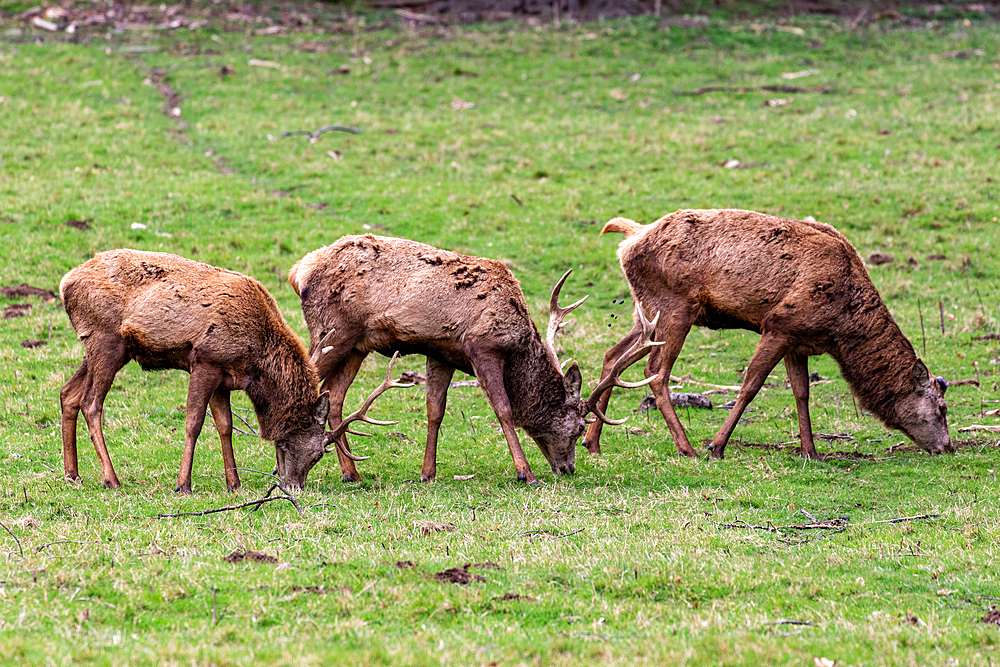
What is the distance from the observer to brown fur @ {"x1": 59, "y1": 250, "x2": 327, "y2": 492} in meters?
9.51

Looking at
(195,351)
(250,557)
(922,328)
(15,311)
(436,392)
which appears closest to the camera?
(250,557)

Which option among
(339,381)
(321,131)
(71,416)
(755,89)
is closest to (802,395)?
(339,381)

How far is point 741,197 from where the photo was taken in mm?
20891

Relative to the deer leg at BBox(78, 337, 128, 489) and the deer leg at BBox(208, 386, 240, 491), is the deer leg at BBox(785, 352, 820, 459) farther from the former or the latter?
the deer leg at BBox(78, 337, 128, 489)

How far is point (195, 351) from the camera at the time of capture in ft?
31.1

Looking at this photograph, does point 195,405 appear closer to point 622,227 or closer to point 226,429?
point 226,429

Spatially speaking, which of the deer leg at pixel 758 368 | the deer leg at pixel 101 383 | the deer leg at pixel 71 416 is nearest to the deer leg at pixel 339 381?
the deer leg at pixel 101 383

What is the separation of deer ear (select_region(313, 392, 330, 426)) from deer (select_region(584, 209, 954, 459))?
3116mm

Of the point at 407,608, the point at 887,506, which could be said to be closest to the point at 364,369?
the point at 887,506

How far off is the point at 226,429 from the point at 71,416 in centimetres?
142

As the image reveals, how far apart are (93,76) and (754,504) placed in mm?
26900

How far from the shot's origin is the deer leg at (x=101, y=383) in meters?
9.62

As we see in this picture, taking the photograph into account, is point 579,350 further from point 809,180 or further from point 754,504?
point 809,180

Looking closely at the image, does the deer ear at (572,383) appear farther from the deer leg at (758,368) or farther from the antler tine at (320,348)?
the antler tine at (320,348)
